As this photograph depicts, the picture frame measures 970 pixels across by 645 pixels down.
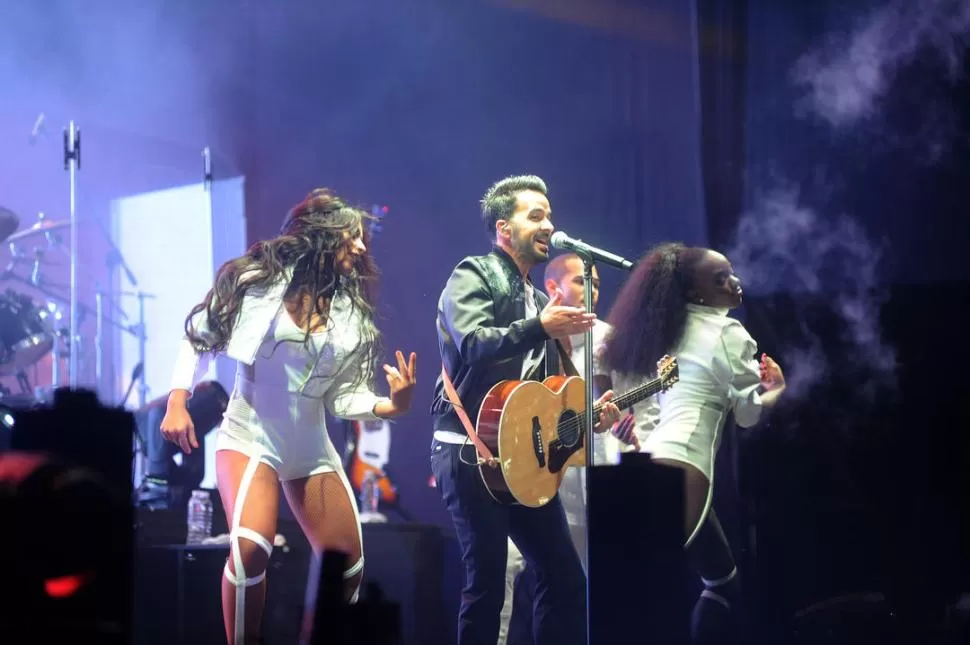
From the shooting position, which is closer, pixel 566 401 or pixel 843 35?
pixel 566 401

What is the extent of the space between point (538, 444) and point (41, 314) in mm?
3604

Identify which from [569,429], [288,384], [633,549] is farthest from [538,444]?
[288,384]

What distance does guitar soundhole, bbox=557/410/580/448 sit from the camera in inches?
171

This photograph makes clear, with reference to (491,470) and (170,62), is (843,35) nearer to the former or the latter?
(491,470)

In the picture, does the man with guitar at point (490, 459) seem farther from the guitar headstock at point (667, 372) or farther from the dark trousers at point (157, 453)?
the dark trousers at point (157, 453)

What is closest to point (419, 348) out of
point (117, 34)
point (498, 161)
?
point (498, 161)

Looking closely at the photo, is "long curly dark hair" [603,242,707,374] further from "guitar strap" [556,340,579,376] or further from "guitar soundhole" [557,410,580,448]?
"guitar soundhole" [557,410,580,448]

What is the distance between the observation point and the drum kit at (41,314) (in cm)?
611

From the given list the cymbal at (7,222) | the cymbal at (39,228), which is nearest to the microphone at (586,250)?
the cymbal at (7,222)

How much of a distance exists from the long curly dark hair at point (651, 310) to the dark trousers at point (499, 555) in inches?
43.8

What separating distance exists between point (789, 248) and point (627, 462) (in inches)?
82.5

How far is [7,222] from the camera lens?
610cm

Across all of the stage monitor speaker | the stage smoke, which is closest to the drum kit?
the stage monitor speaker

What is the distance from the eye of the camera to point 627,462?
3713 mm
